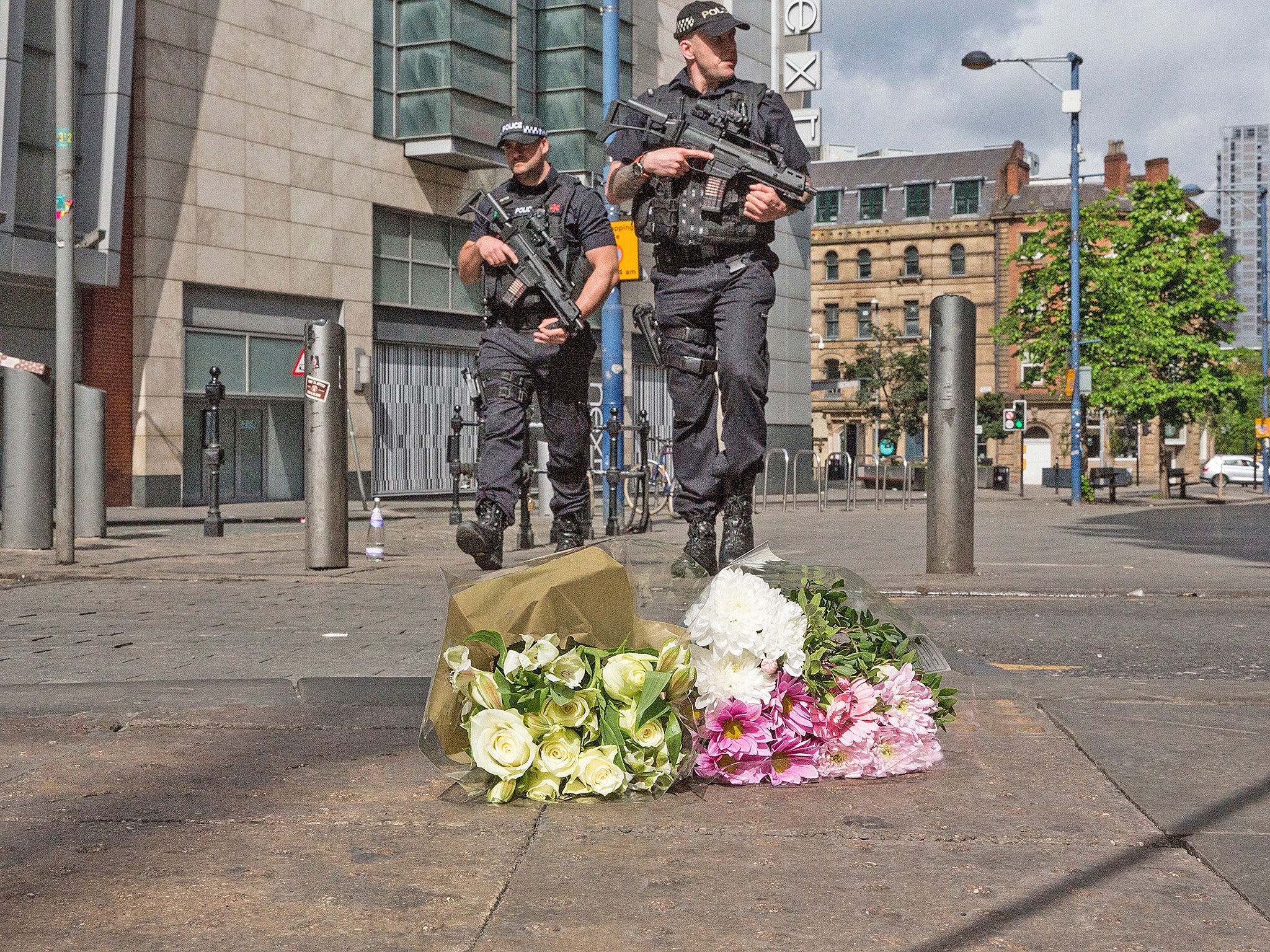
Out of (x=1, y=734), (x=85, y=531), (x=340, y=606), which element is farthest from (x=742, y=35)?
(x=1, y=734)

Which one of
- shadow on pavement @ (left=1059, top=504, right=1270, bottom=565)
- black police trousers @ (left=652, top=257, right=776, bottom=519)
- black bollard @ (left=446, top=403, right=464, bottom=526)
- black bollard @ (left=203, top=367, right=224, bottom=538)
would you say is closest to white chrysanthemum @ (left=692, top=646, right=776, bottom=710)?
black police trousers @ (left=652, top=257, right=776, bottom=519)

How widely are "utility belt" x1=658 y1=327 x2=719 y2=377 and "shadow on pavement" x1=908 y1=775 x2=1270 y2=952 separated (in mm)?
2634

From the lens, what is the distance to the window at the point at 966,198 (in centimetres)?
7275

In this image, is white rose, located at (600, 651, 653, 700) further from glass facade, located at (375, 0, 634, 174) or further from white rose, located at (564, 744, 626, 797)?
glass facade, located at (375, 0, 634, 174)

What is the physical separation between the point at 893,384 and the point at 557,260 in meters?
60.4

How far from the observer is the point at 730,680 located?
2.88 meters

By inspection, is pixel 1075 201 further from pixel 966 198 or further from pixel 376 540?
pixel 966 198

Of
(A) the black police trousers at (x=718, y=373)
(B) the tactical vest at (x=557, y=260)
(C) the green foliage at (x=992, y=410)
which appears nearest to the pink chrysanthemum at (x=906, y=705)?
(A) the black police trousers at (x=718, y=373)

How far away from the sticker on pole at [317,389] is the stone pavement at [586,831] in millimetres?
4273

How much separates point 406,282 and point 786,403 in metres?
13.7

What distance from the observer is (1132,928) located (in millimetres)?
1940

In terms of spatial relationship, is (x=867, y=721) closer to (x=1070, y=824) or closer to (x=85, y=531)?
(x=1070, y=824)

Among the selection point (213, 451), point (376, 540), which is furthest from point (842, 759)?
point (213, 451)

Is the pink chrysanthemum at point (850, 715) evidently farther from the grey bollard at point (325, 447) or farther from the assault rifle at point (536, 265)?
the grey bollard at point (325, 447)
